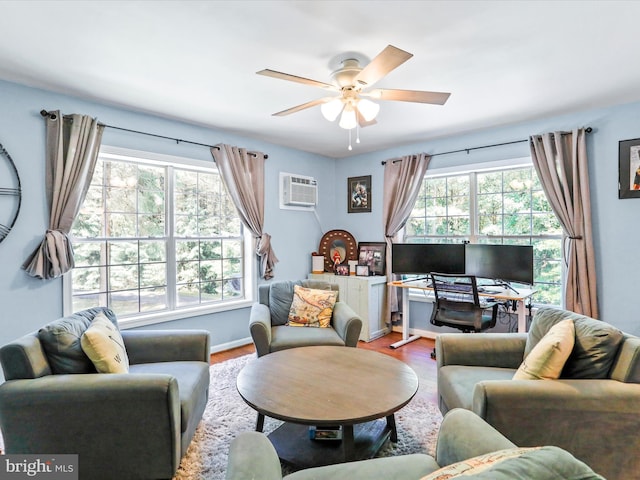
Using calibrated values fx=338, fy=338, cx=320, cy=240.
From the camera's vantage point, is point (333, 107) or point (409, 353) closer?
point (333, 107)

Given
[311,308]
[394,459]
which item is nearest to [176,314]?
[311,308]

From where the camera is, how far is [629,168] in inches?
120

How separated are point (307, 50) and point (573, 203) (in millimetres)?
2894

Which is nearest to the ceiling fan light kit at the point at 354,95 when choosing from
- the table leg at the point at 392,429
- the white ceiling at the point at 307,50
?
the white ceiling at the point at 307,50

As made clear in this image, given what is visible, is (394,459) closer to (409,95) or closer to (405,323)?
(409,95)

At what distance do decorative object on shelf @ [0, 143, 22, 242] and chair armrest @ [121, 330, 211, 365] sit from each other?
128 cm

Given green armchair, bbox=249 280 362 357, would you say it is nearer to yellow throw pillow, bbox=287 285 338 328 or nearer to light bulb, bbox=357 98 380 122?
yellow throw pillow, bbox=287 285 338 328

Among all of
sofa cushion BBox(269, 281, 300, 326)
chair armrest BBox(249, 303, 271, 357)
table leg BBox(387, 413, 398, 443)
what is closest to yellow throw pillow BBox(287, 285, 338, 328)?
sofa cushion BBox(269, 281, 300, 326)

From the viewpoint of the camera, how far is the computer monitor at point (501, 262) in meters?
3.40

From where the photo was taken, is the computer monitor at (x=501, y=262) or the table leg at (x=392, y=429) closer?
the table leg at (x=392, y=429)

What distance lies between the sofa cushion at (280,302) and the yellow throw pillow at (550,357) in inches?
81.3

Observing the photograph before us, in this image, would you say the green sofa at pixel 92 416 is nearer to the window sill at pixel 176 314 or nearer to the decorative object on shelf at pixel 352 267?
the window sill at pixel 176 314

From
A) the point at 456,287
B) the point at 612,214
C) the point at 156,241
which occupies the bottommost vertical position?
the point at 456,287

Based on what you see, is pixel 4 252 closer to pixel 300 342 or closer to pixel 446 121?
pixel 300 342
